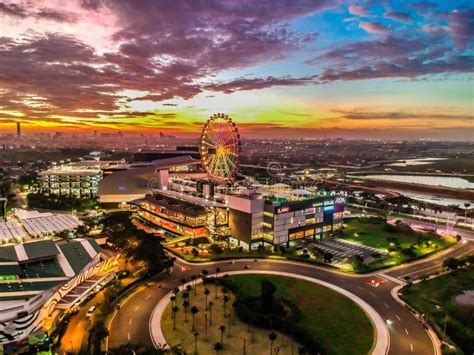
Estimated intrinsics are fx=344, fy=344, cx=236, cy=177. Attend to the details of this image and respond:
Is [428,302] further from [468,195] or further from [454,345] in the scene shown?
[468,195]

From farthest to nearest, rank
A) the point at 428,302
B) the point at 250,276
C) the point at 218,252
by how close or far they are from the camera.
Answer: the point at 218,252 < the point at 250,276 < the point at 428,302

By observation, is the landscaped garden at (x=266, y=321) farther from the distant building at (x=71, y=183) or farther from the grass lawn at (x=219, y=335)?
the distant building at (x=71, y=183)

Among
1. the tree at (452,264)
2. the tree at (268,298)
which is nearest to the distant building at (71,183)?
the tree at (268,298)

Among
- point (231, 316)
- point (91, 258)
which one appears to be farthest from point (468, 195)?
point (91, 258)

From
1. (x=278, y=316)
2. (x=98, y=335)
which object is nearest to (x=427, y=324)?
(x=278, y=316)

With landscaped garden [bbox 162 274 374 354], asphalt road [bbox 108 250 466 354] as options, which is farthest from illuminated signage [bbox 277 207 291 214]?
landscaped garden [bbox 162 274 374 354]
